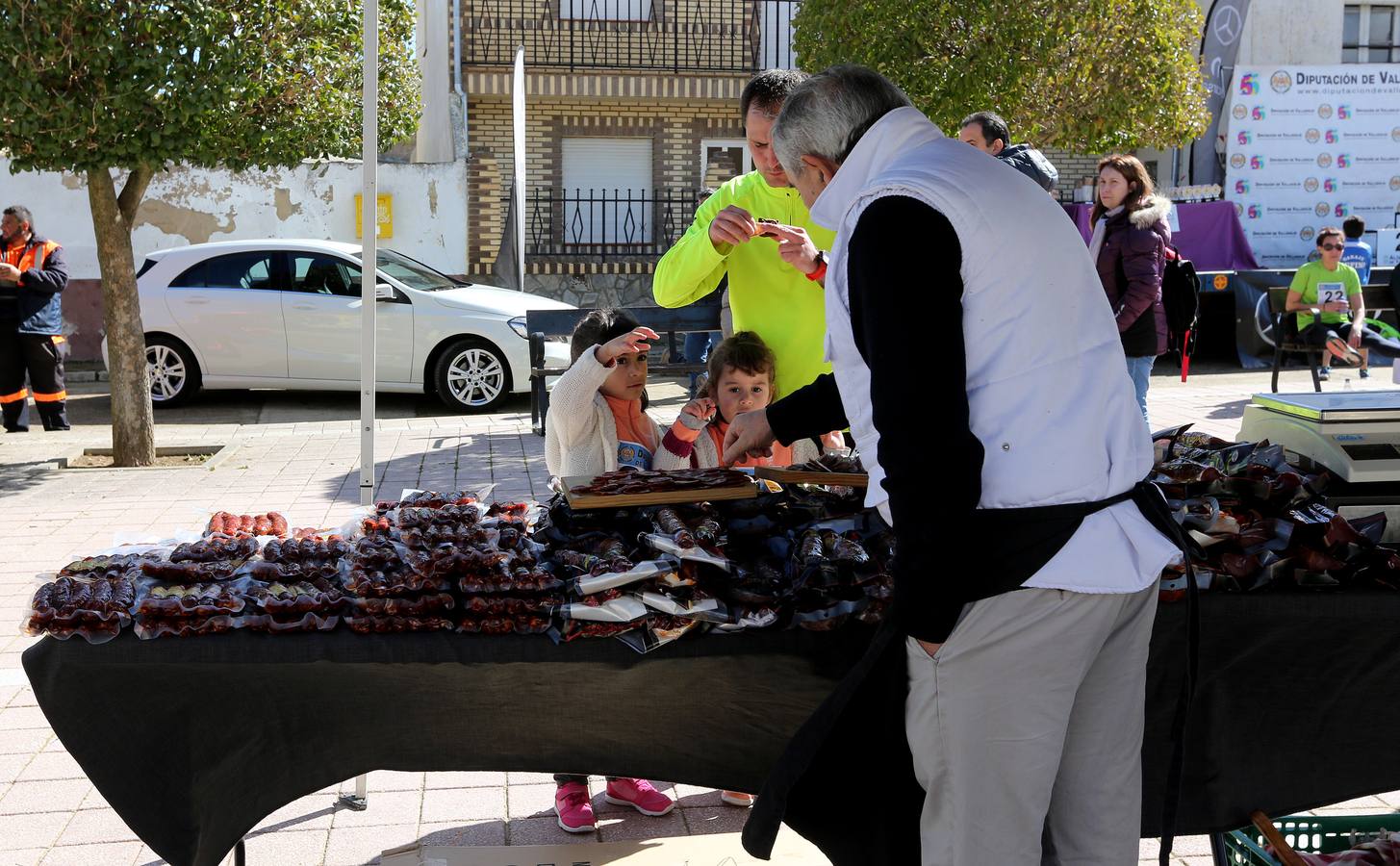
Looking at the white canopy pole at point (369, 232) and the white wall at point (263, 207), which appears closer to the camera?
the white canopy pole at point (369, 232)

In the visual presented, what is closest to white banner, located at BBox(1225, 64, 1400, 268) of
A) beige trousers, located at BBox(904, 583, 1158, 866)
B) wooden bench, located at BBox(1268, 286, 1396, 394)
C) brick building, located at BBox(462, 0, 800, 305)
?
wooden bench, located at BBox(1268, 286, 1396, 394)

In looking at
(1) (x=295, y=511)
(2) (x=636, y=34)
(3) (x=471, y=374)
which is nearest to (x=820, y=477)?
(1) (x=295, y=511)

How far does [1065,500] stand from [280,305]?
35.1 ft

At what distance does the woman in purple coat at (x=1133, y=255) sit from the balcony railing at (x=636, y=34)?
1220cm

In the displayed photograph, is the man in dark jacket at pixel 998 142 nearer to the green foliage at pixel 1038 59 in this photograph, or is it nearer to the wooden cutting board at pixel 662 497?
the wooden cutting board at pixel 662 497

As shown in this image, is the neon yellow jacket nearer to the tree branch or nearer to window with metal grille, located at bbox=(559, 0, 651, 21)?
the tree branch

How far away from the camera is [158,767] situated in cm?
239

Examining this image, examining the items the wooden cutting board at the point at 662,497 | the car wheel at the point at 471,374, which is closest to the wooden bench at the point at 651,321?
the car wheel at the point at 471,374

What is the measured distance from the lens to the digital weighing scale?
288 cm

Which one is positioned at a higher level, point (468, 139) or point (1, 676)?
point (468, 139)

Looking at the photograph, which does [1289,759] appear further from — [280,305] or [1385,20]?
[1385,20]

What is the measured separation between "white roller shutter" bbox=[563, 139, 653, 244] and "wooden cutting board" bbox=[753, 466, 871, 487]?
15622 mm

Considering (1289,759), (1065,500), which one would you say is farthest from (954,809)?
(1289,759)

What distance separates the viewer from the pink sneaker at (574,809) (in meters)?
3.36
